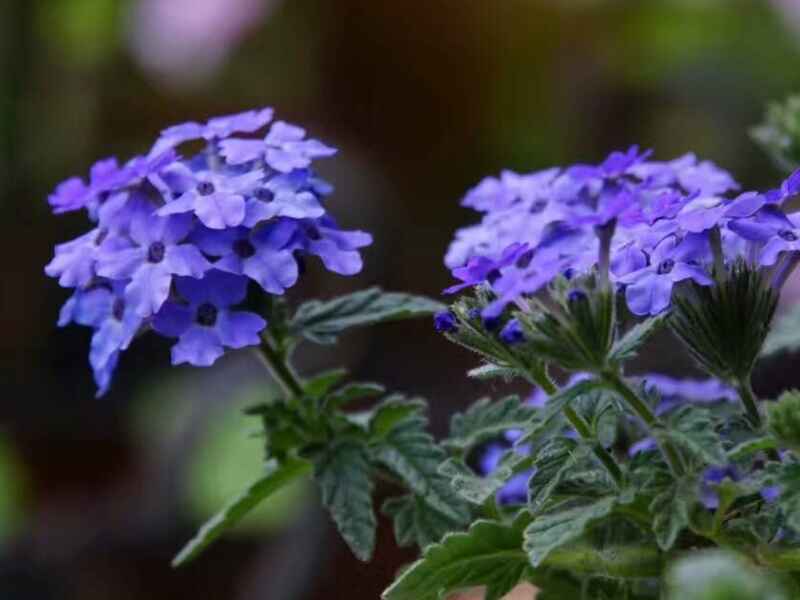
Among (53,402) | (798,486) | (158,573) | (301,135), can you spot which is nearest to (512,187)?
(301,135)

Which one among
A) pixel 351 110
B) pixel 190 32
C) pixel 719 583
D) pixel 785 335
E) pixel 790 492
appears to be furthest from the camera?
pixel 351 110

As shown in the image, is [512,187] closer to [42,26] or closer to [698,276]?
[698,276]

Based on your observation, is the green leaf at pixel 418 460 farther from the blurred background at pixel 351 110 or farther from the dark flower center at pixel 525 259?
the blurred background at pixel 351 110

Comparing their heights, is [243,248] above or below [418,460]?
above

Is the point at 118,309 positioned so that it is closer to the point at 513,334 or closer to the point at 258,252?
the point at 258,252

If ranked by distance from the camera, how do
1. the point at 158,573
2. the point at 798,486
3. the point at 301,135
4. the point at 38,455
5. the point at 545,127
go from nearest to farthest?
Result: the point at 798,486 < the point at 301,135 < the point at 158,573 < the point at 38,455 < the point at 545,127

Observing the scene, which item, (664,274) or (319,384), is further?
(319,384)

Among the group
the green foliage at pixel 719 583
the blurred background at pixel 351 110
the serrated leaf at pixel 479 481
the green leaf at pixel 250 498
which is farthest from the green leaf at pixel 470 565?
the blurred background at pixel 351 110

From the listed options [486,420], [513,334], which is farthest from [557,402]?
[486,420]
